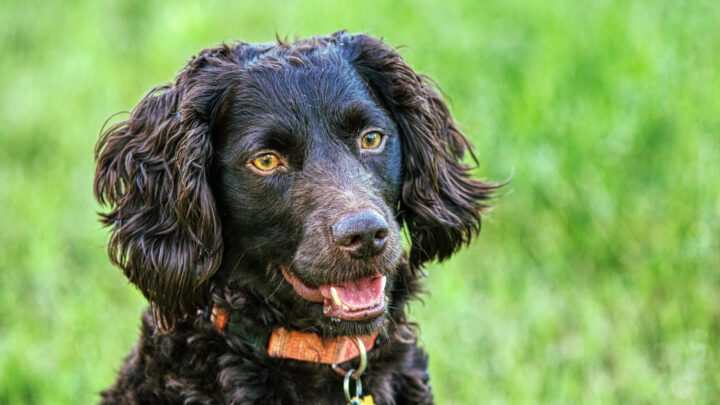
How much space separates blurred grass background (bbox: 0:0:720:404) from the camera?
190 inches

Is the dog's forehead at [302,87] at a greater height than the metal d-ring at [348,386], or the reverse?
the dog's forehead at [302,87]

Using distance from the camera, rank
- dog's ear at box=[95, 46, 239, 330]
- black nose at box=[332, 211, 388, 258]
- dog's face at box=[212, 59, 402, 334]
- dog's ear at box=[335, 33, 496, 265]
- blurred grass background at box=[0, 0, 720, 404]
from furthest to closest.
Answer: blurred grass background at box=[0, 0, 720, 404] → dog's ear at box=[335, 33, 496, 265] → dog's ear at box=[95, 46, 239, 330] → dog's face at box=[212, 59, 402, 334] → black nose at box=[332, 211, 388, 258]

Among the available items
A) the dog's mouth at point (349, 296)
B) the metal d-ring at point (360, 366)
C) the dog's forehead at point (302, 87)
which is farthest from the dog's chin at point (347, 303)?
the dog's forehead at point (302, 87)

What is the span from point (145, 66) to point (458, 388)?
195 inches

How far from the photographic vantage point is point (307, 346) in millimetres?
3363

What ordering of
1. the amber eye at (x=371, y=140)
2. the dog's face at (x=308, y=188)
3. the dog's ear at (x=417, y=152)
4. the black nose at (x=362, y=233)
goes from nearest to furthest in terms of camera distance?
the black nose at (x=362, y=233)
the dog's face at (x=308, y=188)
the amber eye at (x=371, y=140)
the dog's ear at (x=417, y=152)

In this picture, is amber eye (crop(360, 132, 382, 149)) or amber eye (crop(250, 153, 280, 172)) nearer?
amber eye (crop(250, 153, 280, 172))

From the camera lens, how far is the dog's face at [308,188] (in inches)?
127

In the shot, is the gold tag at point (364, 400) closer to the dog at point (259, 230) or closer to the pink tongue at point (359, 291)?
the dog at point (259, 230)

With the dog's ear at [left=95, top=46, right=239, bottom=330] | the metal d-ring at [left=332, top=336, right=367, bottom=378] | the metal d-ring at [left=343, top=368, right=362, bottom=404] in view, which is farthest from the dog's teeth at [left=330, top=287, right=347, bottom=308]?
the dog's ear at [left=95, top=46, right=239, bottom=330]

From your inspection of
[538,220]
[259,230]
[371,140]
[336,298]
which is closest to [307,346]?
[336,298]

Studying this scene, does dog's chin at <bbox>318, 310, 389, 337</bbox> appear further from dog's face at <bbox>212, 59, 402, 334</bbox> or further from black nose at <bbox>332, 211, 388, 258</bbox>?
black nose at <bbox>332, 211, 388, 258</bbox>

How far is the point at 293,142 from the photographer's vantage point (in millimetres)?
3381

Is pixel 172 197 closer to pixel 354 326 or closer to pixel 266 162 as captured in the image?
pixel 266 162
